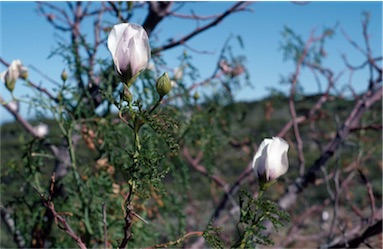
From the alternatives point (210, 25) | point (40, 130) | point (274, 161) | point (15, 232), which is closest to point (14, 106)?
point (40, 130)

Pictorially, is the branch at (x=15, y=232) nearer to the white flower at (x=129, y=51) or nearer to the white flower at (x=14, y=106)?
the white flower at (x=14, y=106)

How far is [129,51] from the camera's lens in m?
0.53

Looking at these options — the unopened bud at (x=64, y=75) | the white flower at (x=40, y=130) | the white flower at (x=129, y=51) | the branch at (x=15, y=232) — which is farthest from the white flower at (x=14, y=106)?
the white flower at (x=129, y=51)

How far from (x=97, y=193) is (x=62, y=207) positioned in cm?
9

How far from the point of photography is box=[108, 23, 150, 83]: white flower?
53 cm

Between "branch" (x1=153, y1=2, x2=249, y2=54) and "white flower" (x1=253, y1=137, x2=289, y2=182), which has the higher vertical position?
"branch" (x1=153, y1=2, x2=249, y2=54)

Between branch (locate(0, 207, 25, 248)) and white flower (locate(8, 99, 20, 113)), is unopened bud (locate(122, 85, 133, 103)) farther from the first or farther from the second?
white flower (locate(8, 99, 20, 113))

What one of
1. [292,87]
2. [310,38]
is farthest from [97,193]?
[310,38]

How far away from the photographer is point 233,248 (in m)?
0.63

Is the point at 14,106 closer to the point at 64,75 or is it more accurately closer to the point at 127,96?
the point at 64,75

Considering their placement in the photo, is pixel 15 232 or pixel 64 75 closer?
pixel 64 75

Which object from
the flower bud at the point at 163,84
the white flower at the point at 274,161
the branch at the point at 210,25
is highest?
the branch at the point at 210,25

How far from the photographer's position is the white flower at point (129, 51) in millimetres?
530

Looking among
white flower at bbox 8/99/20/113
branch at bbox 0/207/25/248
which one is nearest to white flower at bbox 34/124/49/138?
white flower at bbox 8/99/20/113
